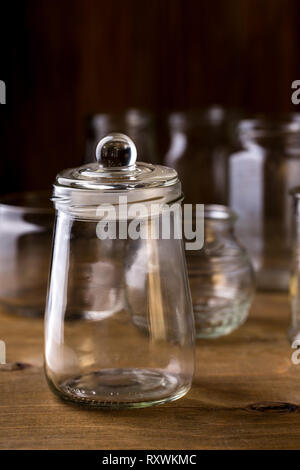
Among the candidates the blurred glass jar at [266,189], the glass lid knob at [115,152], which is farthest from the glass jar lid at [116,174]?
the blurred glass jar at [266,189]

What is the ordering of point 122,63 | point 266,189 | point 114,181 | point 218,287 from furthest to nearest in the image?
point 122,63 → point 266,189 → point 218,287 → point 114,181

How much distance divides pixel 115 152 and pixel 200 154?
39cm

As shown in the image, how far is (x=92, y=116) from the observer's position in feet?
3.19

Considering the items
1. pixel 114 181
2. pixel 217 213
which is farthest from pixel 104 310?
pixel 217 213

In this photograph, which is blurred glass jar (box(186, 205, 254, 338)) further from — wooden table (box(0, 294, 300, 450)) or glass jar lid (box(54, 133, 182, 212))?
glass jar lid (box(54, 133, 182, 212))

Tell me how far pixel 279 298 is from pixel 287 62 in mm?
393

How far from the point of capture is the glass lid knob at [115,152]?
22.4 inches

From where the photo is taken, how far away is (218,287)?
0.74 metres

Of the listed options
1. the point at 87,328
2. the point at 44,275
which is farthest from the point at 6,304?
the point at 87,328

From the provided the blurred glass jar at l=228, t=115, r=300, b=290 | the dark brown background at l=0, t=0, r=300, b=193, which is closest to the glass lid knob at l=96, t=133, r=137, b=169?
the blurred glass jar at l=228, t=115, r=300, b=290

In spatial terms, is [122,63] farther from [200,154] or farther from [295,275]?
[295,275]

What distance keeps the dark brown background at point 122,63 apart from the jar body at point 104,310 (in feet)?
1.70
